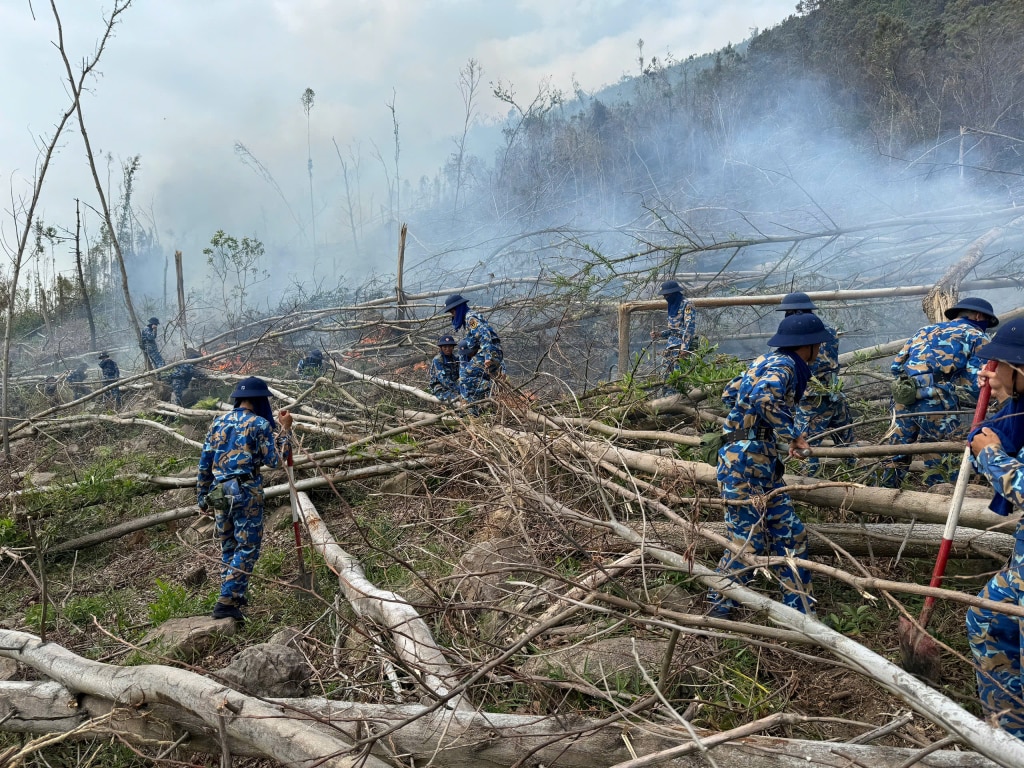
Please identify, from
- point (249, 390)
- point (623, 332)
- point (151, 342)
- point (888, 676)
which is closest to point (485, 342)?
point (623, 332)

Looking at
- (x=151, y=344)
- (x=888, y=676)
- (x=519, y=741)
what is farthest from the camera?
(x=151, y=344)

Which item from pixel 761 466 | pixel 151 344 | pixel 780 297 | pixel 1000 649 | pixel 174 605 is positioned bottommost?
pixel 174 605

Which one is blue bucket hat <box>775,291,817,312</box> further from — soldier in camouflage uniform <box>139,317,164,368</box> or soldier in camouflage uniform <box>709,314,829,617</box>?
soldier in camouflage uniform <box>139,317,164,368</box>

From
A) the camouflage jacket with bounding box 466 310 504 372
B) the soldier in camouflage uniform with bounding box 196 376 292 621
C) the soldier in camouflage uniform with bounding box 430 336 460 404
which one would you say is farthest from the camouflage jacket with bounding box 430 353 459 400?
the soldier in camouflage uniform with bounding box 196 376 292 621

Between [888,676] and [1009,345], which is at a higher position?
[1009,345]

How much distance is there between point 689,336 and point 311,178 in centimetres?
3833

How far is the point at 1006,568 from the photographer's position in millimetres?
2613

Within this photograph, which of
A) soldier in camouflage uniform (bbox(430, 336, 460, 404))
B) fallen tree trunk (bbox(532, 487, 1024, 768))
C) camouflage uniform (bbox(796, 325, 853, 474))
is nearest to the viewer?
fallen tree trunk (bbox(532, 487, 1024, 768))

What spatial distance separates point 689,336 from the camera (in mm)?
7770

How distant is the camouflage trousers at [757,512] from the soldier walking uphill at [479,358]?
13.0ft

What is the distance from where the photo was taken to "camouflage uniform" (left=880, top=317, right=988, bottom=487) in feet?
15.0

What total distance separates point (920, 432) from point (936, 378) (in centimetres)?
41

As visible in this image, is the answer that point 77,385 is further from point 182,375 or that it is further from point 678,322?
point 678,322

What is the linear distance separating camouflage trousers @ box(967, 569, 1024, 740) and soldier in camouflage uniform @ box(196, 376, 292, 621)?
4.43 meters
